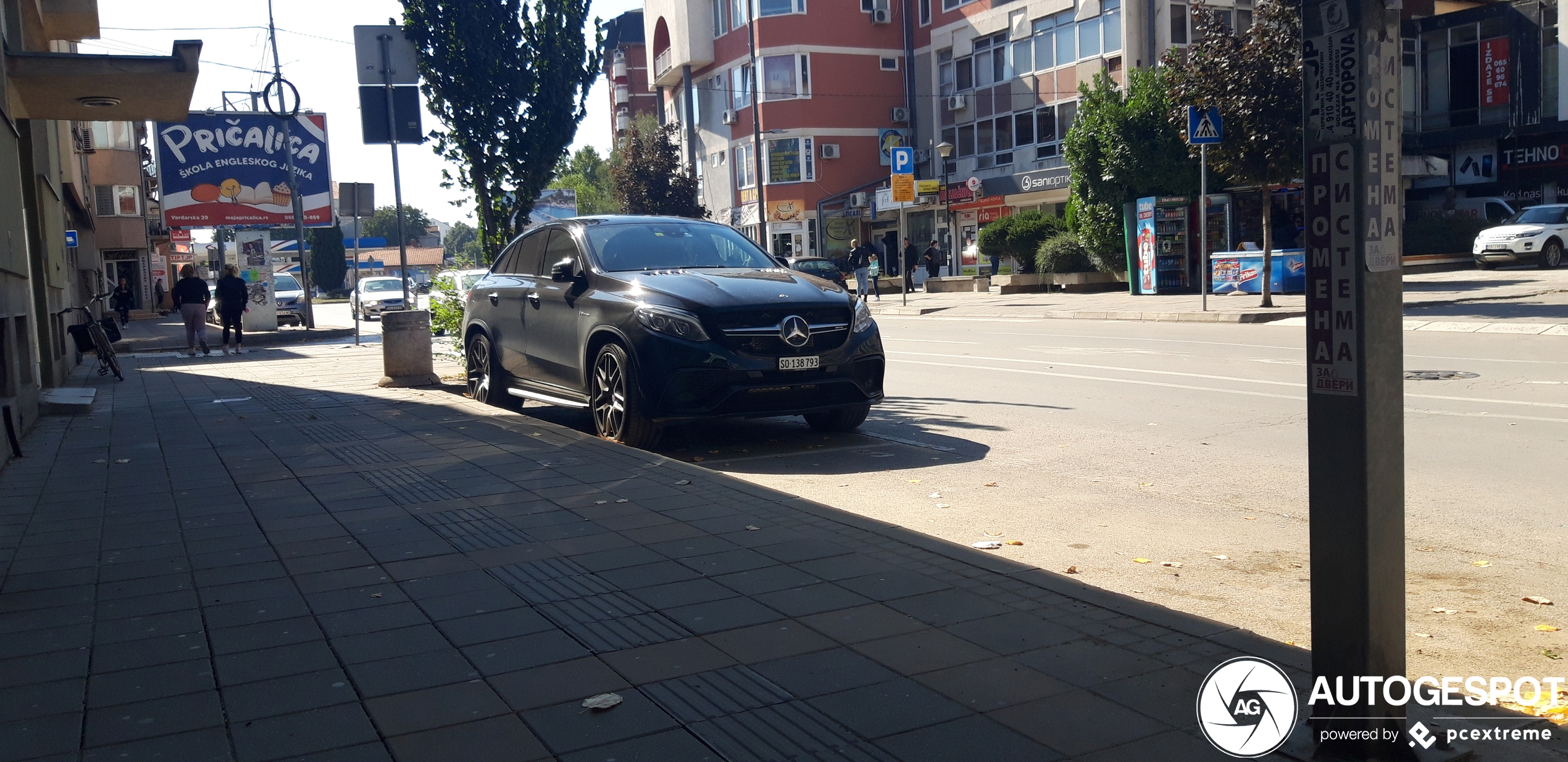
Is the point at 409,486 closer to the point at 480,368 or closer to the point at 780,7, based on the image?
the point at 480,368

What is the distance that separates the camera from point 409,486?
→ 7215mm

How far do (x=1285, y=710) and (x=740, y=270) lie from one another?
6518 millimetres

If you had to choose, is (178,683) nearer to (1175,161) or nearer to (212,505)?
(212,505)

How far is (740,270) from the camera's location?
930 centimetres

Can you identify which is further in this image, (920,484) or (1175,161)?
(1175,161)

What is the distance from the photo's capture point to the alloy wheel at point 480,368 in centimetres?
1145

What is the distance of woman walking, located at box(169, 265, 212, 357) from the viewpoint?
73.5ft

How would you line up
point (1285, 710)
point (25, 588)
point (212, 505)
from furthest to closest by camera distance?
point (212, 505), point (25, 588), point (1285, 710)

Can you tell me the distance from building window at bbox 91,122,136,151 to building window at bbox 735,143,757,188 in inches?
968

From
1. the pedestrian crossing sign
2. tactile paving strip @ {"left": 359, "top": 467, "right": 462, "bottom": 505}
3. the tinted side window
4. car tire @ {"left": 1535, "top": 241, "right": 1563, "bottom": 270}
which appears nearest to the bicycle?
the tinted side window

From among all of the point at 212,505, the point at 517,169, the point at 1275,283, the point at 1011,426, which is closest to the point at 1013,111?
the point at 1275,283

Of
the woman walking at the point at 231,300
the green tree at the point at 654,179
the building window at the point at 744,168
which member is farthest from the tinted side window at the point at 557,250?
the building window at the point at 744,168

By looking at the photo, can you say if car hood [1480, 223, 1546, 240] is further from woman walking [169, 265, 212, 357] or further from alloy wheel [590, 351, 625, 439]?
woman walking [169, 265, 212, 357]

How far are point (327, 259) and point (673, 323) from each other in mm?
78213
